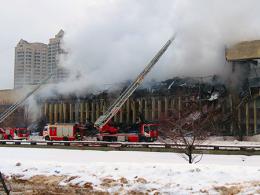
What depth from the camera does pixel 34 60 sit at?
271ft

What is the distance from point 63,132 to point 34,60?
46.2 meters

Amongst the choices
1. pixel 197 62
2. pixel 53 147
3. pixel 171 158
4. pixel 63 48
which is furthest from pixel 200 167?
pixel 63 48

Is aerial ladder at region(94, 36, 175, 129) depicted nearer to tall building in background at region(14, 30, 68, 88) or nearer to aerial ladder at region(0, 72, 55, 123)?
aerial ladder at region(0, 72, 55, 123)

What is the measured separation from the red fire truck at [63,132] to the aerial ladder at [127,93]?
336 centimetres

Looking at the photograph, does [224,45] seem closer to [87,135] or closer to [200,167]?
[87,135]

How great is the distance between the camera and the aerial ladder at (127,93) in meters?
36.9

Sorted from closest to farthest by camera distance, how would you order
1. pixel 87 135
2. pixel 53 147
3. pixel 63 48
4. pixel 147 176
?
1. pixel 147 176
2. pixel 53 147
3. pixel 87 135
4. pixel 63 48

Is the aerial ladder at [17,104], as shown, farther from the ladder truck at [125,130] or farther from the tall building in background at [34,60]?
the tall building in background at [34,60]

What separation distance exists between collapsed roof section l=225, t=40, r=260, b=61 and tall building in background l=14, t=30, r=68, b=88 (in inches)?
1886

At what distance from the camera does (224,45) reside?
3900 cm

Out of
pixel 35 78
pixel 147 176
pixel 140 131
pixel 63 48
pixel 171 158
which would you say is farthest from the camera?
pixel 35 78

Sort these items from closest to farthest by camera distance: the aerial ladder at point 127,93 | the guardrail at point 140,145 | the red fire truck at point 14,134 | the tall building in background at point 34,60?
the guardrail at point 140,145 → the aerial ladder at point 127,93 → the red fire truck at point 14,134 → the tall building in background at point 34,60

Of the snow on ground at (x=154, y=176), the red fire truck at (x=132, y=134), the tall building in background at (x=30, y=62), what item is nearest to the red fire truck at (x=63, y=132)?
the red fire truck at (x=132, y=134)

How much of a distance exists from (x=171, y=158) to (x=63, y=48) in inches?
1138
